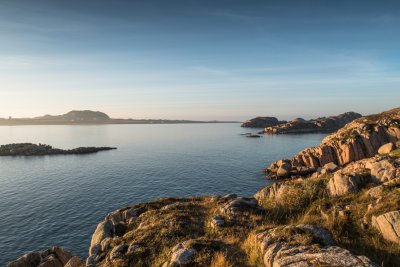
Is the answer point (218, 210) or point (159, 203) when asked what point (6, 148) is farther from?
point (218, 210)

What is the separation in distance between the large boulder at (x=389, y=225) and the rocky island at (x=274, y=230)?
42 millimetres

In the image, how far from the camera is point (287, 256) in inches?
422

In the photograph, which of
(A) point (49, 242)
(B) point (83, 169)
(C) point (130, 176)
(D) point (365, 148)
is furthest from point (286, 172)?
(B) point (83, 169)

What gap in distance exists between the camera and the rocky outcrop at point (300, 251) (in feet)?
30.5

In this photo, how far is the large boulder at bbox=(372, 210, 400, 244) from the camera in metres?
12.7

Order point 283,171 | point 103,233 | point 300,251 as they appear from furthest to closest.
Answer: point 283,171 < point 103,233 < point 300,251

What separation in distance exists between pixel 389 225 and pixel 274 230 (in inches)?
217

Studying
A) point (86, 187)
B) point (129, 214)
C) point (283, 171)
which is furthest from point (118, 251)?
point (283, 171)

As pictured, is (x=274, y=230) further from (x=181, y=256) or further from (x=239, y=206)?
(x=239, y=206)

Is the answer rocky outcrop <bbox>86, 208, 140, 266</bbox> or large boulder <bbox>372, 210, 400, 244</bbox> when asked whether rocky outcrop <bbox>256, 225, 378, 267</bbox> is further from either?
rocky outcrop <bbox>86, 208, 140, 266</bbox>

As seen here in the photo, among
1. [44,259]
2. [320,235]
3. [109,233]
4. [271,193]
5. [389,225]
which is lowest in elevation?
[44,259]

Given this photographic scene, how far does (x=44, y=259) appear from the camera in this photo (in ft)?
87.1

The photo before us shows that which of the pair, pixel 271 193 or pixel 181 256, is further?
pixel 271 193

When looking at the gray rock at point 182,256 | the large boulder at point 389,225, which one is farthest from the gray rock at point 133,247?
the large boulder at point 389,225
